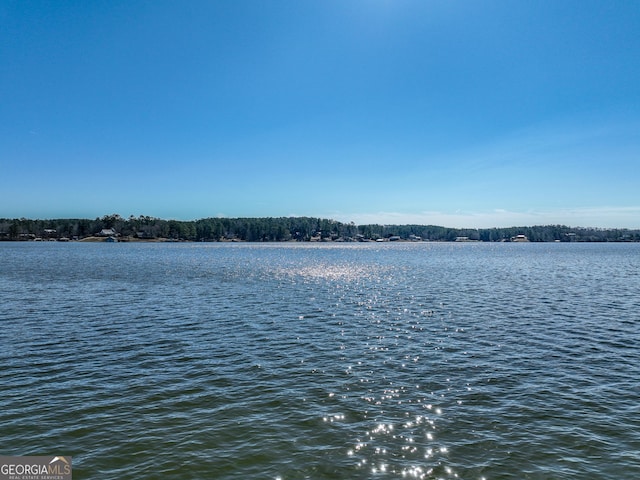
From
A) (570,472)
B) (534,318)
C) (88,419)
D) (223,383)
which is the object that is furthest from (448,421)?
(534,318)

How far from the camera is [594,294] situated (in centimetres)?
5169

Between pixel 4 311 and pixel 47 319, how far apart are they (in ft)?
24.1

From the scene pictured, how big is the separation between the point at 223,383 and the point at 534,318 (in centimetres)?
3023

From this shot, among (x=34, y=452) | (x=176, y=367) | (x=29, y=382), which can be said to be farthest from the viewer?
(x=176, y=367)

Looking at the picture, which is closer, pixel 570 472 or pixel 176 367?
pixel 570 472

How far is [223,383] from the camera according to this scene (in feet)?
65.7

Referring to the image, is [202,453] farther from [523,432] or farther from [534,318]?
[534,318]

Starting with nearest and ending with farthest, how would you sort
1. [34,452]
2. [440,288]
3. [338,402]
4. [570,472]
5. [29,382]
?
[570,472] < [34,452] < [338,402] < [29,382] < [440,288]

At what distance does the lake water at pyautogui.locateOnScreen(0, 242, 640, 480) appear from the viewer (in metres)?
13.3

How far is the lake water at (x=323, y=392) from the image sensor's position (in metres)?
13.3

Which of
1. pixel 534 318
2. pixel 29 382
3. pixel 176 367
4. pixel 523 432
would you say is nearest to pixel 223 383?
pixel 176 367

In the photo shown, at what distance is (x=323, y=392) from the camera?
62.0ft

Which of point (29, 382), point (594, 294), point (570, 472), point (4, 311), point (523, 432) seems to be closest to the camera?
point (570, 472)

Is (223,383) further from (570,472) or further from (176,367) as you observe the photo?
(570,472)
